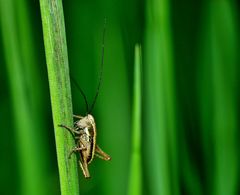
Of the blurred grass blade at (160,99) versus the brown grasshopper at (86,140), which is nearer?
the blurred grass blade at (160,99)

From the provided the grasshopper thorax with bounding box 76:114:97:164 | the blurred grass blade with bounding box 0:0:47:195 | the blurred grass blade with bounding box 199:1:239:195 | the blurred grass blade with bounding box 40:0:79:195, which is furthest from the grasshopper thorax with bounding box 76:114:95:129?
the blurred grass blade with bounding box 40:0:79:195

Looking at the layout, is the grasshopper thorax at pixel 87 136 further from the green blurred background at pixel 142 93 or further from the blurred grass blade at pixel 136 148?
the blurred grass blade at pixel 136 148

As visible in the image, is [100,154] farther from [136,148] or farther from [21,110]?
[136,148]

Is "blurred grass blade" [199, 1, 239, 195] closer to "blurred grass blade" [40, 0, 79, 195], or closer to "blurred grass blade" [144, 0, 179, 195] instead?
"blurred grass blade" [144, 0, 179, 195]

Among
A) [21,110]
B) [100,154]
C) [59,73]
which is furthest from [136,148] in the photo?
[100,154]

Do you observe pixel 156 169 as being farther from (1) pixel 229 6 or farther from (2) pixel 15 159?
(1) pixel 229 6

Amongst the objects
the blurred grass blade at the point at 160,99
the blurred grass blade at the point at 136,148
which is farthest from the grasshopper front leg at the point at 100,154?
the blurred grass blade at the point at 136,148
